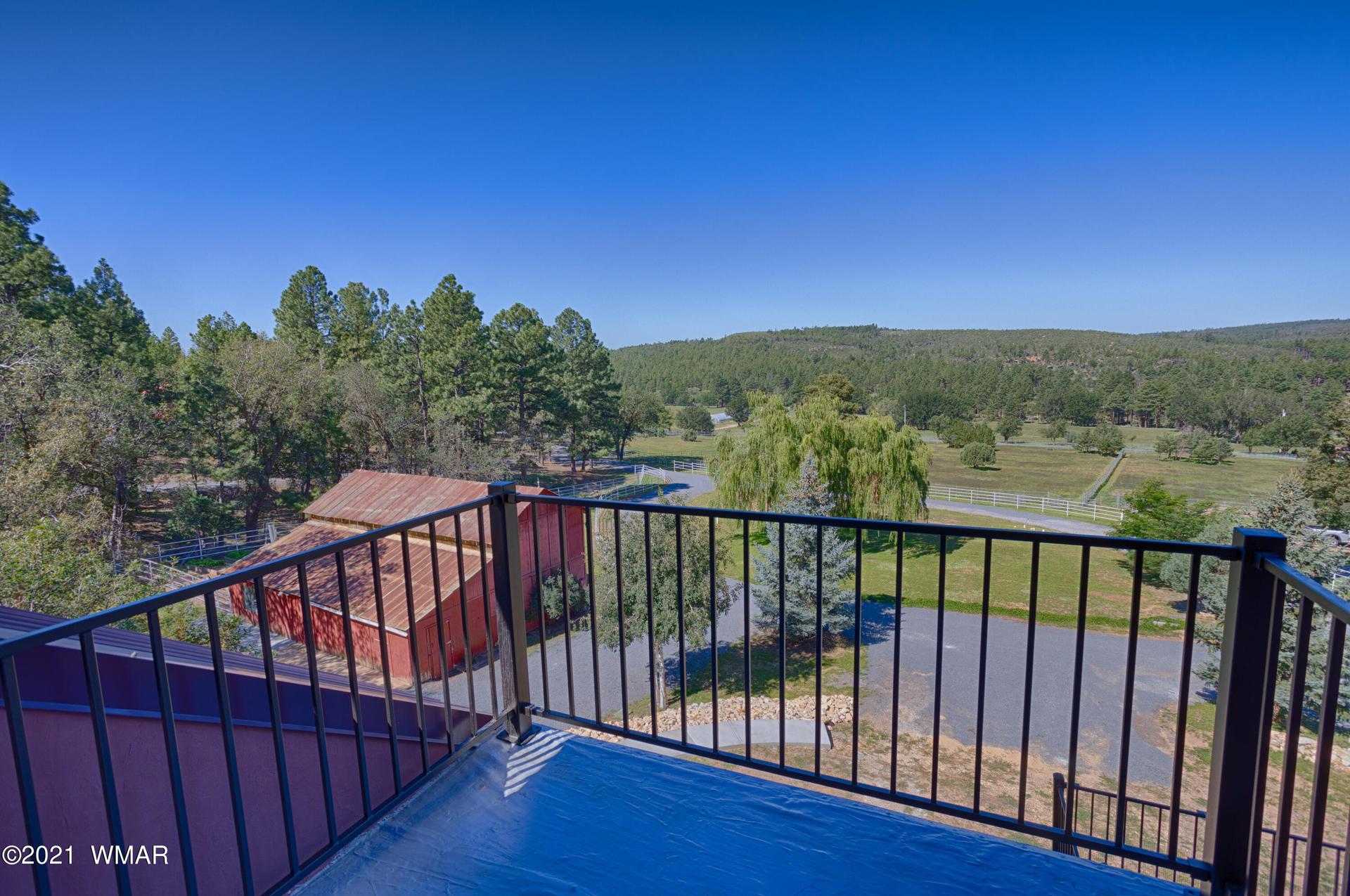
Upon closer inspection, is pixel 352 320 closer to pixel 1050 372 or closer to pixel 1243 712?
pixel 1243 712

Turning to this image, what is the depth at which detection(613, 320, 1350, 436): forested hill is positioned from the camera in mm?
31281

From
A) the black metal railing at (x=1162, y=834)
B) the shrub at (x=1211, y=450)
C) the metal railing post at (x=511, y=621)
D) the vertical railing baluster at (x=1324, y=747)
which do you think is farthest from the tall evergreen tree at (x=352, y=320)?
the shrub at (x=1211, y=450)

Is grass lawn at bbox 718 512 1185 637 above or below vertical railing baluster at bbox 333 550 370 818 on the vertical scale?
below

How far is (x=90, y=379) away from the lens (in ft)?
44.1

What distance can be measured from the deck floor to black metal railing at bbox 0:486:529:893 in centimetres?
12

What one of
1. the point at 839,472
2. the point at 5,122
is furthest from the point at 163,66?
the point at 839,472

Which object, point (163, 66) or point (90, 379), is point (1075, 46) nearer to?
point (163, 66)

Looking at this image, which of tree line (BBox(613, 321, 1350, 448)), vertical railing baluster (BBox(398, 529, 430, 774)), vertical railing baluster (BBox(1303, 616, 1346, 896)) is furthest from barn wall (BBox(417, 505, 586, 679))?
tree line (BBox(613, 321, 1350, 448))

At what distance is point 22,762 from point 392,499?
11.5 m

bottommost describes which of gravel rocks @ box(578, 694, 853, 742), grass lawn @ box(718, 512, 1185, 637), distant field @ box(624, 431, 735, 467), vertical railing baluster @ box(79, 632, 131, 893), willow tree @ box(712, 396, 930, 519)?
grass lawn @ box(718, 512, 1185, 637)

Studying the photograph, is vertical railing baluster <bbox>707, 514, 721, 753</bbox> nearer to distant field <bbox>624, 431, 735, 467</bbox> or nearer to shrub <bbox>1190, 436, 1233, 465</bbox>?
distant field <bbox>624, 431, 735, 467</bbox>

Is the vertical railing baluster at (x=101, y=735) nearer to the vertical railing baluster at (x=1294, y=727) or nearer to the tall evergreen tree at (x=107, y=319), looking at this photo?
the vertical railing baluster at (x=1294, y=727)

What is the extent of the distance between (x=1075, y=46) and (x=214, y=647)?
16.9 metres

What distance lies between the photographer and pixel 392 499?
1133cm
